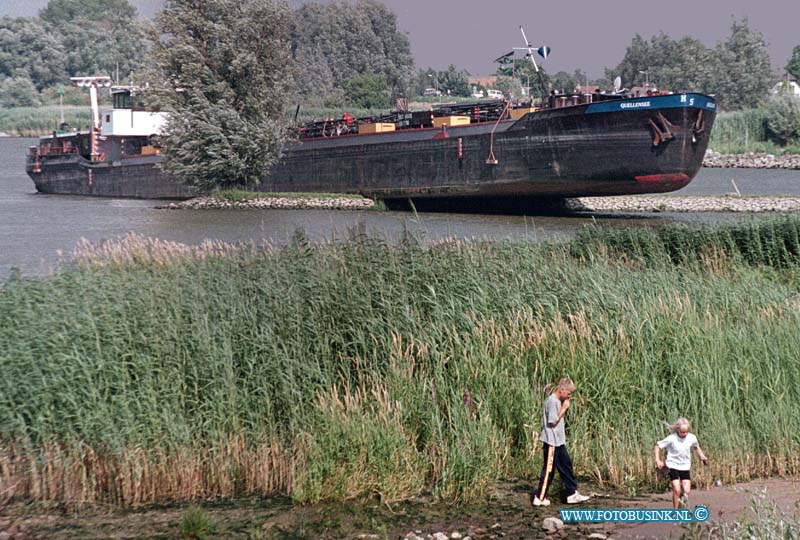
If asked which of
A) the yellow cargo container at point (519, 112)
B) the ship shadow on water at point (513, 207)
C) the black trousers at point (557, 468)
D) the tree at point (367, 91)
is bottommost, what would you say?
the black trousers at point (557, 468)

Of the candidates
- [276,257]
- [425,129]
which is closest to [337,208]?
[425,129]

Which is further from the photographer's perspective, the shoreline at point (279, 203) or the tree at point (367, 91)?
the tree at point (367, 91)

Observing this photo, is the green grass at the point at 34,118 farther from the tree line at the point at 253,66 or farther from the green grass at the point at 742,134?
the green grass at the point at 742,134

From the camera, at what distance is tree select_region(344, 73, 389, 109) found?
335 feet

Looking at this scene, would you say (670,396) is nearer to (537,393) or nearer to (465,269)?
(537,393)

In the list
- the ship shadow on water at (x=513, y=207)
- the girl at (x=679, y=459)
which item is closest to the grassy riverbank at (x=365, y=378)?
the girl at (x=679, y=459)

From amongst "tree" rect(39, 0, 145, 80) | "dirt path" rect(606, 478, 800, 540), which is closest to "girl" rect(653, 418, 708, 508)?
"dirt path" rect(606, 478, 800, 540)

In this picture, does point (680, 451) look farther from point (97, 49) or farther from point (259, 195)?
point (97, 49)

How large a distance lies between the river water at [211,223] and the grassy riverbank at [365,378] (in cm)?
1173

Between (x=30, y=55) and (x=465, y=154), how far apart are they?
109 m

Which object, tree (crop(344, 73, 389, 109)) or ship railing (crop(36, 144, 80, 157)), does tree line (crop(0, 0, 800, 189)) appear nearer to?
tree (crop(344, 73, 389, 109))

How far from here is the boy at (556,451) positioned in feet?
32.4

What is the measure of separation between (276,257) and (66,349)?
369 centimetres

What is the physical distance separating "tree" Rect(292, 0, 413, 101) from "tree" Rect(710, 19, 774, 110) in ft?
124
